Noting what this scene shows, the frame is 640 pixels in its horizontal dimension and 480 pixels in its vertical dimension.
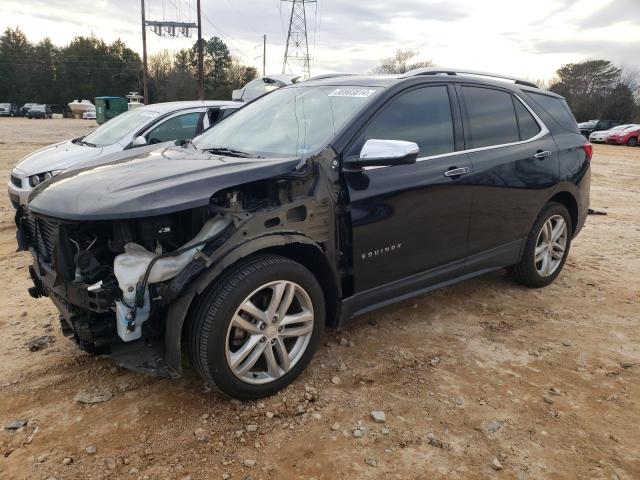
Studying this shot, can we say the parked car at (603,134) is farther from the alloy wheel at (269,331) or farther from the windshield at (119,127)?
the alloy wheel at (269,331)

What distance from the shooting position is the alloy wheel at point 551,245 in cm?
446

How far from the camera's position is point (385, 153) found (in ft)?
9.37

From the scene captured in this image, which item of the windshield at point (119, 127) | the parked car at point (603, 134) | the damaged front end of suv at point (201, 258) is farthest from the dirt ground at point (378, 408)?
the parked car at point (603, 134)

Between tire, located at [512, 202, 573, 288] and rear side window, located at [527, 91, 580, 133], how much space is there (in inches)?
31.2

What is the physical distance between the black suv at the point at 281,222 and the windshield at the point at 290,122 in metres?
0.02

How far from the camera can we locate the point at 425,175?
10.9ft

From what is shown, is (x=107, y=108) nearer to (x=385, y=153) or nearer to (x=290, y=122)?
(x=290, y=122)

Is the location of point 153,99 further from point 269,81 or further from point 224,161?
point 224,161

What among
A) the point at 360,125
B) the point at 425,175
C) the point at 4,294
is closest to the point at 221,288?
the point at 360,125

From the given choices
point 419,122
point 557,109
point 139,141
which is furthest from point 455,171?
point 139,141

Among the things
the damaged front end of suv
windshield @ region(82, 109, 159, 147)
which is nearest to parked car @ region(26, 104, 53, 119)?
windshield @ region(82, 109, 159, 147)

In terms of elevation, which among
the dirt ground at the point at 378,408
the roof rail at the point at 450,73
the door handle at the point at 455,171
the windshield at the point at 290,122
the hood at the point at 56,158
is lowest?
the dirt ground at the point at 378,408

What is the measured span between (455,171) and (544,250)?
63.7 inches

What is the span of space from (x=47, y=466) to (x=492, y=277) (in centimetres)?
403
